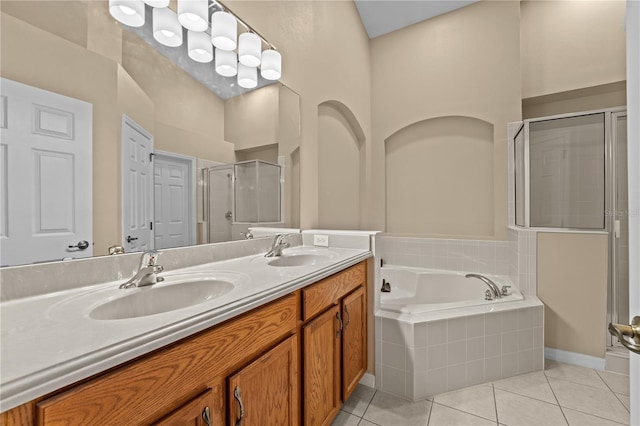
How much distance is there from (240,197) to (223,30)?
2.88ft

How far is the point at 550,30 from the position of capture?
8.47ft

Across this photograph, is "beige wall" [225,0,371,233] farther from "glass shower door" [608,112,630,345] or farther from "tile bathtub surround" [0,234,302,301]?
"glass shower door" [608,112,630,345]

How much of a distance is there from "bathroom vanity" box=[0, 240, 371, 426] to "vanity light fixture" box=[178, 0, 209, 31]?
44.9 inches

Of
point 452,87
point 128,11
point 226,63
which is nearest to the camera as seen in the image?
point 128,11

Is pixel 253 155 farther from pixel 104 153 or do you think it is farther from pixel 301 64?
pixel 301 64

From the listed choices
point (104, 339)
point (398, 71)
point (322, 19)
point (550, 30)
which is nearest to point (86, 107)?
point (104, 339)

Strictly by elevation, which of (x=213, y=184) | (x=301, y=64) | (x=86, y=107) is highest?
(x=301, y=64)

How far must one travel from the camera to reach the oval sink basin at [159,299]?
33.2 inches

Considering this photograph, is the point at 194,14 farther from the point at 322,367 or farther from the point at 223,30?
the point at 322,367

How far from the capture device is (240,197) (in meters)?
1.62

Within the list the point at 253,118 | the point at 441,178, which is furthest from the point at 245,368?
the point at 441,178

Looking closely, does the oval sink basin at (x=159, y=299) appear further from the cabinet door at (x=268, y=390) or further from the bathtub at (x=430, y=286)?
the bathtub at (x=430, y=286)

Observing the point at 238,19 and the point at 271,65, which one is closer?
the point at 238,19

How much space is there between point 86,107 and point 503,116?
124 inches
